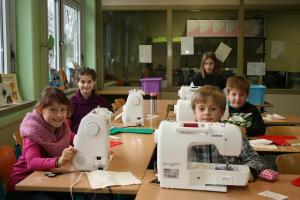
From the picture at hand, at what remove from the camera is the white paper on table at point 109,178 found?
5.70 feet

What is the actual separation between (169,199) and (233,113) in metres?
1.76

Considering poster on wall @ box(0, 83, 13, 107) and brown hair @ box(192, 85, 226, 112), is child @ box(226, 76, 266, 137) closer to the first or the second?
brown hair @ box(192, 85, 226, 112)

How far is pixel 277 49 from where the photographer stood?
664 cm

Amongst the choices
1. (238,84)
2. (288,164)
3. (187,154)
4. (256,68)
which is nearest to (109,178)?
(187,154)

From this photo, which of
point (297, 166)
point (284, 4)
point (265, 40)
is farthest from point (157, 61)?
point (297, 166)

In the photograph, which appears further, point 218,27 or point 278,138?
point 218,27

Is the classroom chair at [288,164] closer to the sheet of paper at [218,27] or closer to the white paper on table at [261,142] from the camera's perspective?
the white paper on table at [261,142]

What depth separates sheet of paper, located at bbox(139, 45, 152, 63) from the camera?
6836mm

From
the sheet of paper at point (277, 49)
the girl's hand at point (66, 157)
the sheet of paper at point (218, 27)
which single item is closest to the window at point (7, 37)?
the girl's hand at point (66, 157)

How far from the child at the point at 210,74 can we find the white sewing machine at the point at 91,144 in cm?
321

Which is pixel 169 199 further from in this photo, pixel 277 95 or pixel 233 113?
pixel 277 95

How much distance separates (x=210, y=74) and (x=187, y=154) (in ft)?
11.4

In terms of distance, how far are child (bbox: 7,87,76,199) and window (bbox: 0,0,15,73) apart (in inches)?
74.1

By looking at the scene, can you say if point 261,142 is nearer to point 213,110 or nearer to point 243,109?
point 243,109
